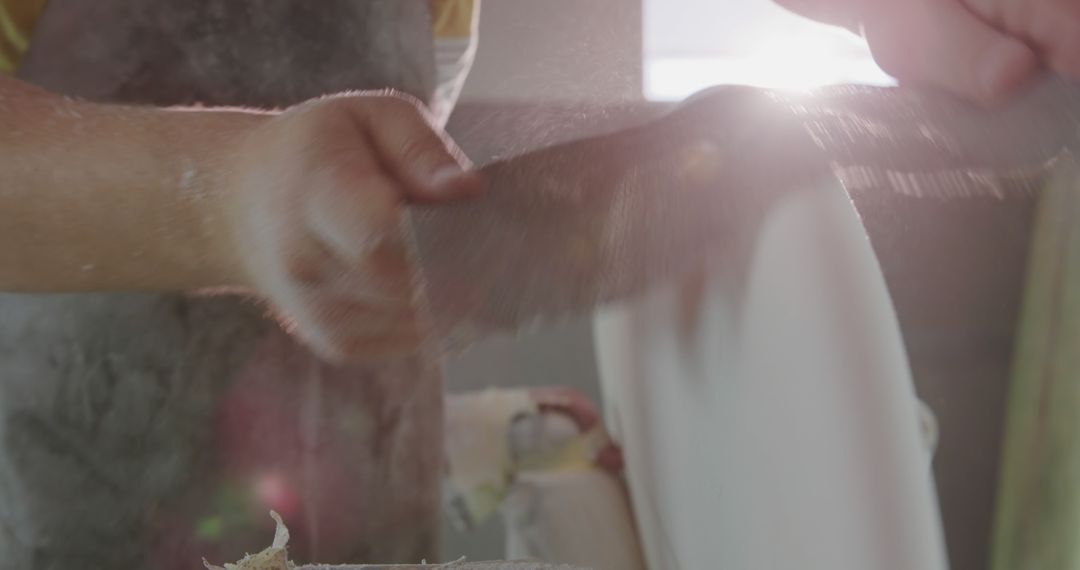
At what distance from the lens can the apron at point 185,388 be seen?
0.82 ft

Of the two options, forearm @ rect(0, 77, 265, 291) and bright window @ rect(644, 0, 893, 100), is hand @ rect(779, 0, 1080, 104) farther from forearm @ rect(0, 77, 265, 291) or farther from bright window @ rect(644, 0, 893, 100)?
forearm @ rect(0, 77, 265, 291)

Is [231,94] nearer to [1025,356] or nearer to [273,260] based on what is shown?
[273,260]

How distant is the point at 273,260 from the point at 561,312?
0.06m

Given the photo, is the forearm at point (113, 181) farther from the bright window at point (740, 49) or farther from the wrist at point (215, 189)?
the bright window at point (740, 49)

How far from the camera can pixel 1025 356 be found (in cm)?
34

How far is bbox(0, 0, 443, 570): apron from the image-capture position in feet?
0.82

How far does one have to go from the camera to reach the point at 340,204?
171 millimetres

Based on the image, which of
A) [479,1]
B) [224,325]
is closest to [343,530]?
[224,325]

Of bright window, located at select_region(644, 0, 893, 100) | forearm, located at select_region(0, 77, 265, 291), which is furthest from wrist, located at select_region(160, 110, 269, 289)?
bright window, located at select_region(644, 0, 893, 100)

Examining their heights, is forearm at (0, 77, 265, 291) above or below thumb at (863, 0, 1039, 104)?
below

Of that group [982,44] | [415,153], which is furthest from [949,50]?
[415,153]

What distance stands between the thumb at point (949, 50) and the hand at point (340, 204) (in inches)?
4.5

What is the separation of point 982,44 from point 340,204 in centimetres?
15

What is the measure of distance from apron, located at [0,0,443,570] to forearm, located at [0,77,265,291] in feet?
0.16
